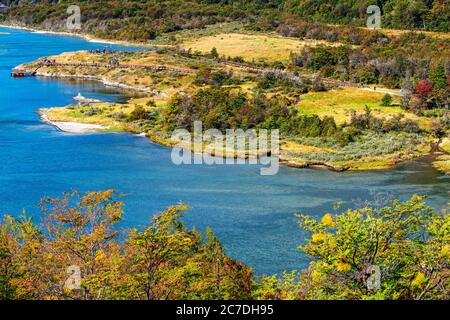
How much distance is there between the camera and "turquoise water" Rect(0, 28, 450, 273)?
4897 cm

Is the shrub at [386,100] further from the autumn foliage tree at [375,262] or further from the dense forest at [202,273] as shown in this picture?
the autumn foliage tree at [375,262]

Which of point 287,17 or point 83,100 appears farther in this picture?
point 287,17

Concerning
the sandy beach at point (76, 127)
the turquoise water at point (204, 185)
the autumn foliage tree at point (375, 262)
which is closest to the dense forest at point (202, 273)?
the autumn foliage tree at point (375, 262)

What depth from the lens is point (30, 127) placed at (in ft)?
281

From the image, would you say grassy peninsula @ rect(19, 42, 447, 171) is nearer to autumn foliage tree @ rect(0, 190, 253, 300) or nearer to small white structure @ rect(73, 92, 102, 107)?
small white structure @ rect(73, 92, 102, 107)

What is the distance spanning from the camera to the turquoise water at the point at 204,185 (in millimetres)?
48969

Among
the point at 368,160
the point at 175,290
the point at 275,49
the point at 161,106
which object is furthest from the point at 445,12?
the point at 175,290

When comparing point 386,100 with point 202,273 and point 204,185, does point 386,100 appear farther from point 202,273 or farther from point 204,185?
point 202,273

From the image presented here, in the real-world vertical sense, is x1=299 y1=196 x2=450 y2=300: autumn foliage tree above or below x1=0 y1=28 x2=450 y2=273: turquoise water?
above

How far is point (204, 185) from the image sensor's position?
199 feet

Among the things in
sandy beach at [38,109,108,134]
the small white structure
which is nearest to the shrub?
sandy beach at [38,109,108,134]

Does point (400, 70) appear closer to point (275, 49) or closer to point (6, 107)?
point (275, 49)

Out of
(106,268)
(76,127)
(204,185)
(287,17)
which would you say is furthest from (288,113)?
(287,17)

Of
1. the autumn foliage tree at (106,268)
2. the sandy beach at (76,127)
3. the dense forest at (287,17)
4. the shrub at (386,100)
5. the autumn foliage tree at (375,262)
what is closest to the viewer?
the autumn foliage tree at (375,262)
